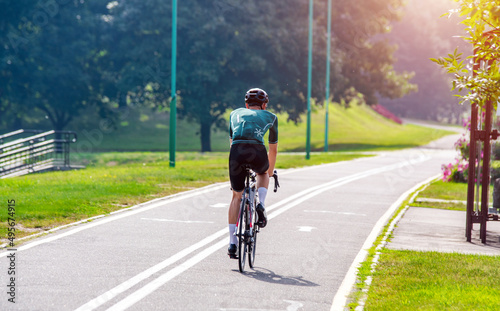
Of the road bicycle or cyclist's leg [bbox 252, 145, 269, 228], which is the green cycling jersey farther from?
the road bicycle

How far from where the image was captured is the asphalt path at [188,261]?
694 centimetres

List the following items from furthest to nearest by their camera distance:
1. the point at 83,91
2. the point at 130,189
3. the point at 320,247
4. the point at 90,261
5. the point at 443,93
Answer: the point at 443,93
the point at 83,91
the point at 130,189
the point at 320,247
the point at 90,261

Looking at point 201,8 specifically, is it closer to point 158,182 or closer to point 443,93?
point 158,182

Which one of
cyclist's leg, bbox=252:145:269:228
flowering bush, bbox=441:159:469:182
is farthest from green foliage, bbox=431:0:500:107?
flowering bush, bbox=441:159:469:182

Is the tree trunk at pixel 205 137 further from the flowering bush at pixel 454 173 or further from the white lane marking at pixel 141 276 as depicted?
the white lane marking at pixel 141 276

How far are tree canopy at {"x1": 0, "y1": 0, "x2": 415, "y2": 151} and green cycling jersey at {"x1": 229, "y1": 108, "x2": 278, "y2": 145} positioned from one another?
37.9m

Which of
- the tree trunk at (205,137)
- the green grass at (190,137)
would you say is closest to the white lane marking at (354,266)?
the tree trunk at (205,137)

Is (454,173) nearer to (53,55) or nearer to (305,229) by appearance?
(305,229)

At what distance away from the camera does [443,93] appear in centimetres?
10875

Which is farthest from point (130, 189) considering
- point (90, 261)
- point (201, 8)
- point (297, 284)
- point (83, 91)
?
point (83, 91)

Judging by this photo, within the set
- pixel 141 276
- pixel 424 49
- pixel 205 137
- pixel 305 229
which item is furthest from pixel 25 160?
pixel 424 49

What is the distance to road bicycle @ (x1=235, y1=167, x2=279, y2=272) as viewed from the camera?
8.24 m

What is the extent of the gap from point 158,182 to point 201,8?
30.2 meters

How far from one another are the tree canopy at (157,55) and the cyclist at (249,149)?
Result: 3784 centimetres
